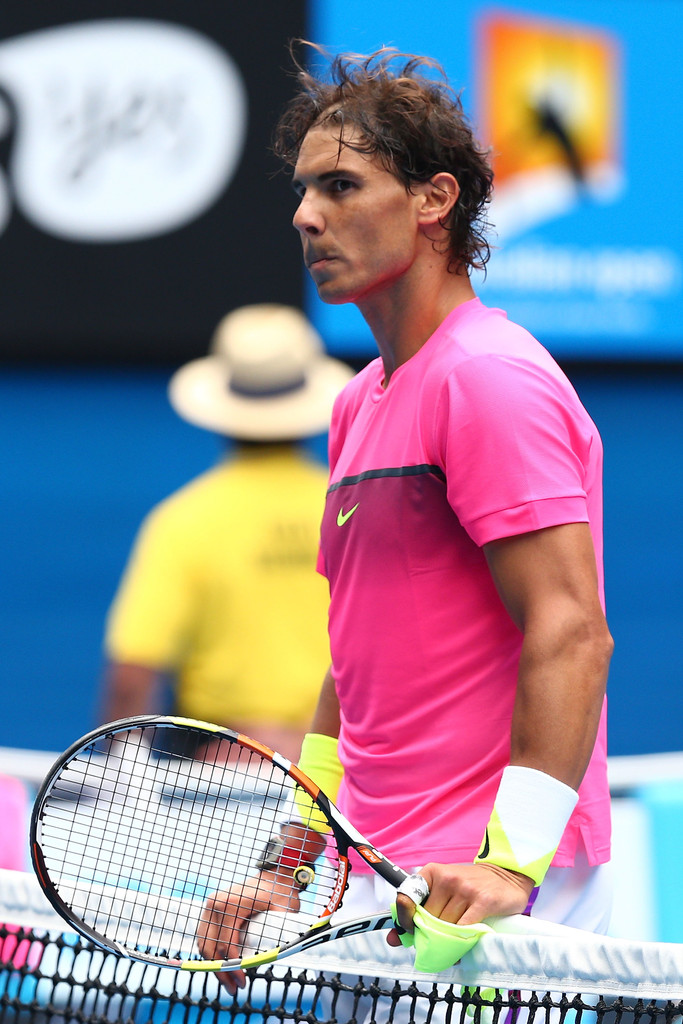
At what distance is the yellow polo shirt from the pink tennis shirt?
149cm

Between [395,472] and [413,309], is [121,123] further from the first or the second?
[395,472]

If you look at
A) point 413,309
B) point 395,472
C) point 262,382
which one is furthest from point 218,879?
point 262,382

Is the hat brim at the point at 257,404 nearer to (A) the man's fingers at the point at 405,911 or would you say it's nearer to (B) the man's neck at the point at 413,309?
(B) the man's neck at the point at 413,309

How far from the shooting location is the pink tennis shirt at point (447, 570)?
1479 mm

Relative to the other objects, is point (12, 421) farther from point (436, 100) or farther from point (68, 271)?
point (436, 100)

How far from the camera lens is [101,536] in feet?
21.6

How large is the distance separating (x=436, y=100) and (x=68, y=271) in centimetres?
479

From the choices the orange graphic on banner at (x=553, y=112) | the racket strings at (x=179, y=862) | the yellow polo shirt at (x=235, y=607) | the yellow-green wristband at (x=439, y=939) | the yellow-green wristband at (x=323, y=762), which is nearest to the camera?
the yellow-green wristband at (x=439, y=939)

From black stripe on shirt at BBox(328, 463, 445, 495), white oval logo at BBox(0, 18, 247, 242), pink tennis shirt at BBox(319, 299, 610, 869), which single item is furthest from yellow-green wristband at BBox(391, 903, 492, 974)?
white oval logo at BBox(0, 18, 247, 242)

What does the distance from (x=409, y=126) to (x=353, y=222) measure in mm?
149

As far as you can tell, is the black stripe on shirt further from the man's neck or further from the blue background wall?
the blue background wall

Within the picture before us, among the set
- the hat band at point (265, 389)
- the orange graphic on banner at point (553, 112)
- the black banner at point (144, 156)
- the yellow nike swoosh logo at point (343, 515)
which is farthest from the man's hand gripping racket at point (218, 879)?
the orange graphic on banner at point (553, 112)

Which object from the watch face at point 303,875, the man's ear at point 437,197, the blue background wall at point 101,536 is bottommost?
the watch face at point 303,875

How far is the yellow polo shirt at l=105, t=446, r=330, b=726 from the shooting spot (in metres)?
3.20
